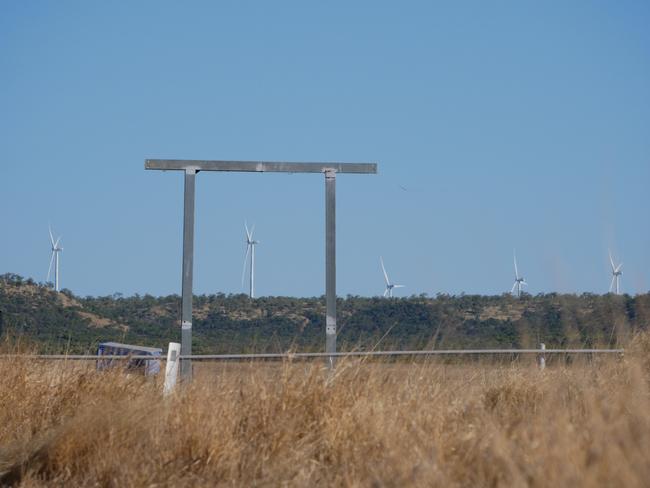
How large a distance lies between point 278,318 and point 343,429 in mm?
29705

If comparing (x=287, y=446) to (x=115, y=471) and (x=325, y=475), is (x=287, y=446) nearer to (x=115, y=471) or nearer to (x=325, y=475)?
(x=325, y=475)

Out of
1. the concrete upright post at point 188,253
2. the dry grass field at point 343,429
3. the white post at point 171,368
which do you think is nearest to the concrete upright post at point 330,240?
the concrete upright post at point 188,253

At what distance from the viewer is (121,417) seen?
8.34 meters

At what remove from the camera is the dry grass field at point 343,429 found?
5.16 m

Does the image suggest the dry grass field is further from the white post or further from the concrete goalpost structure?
the concrete goalpost structure

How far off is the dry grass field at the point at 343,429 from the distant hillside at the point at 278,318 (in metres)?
1.88

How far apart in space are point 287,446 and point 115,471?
1240 mm

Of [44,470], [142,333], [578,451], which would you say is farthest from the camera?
[142,333]

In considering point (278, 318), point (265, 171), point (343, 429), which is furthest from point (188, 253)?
point (278, 318)

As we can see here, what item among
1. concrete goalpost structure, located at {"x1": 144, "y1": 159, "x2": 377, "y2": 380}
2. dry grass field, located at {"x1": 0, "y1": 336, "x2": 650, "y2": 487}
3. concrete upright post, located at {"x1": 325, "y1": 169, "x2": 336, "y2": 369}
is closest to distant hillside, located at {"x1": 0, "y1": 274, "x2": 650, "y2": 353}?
concrete upright post, located at {"x1": 325, "y1": 169, "x2": 336, "y2": 369}

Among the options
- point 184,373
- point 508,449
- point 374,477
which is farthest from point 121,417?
point 184,373

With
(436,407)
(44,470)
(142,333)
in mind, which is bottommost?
(44,470)

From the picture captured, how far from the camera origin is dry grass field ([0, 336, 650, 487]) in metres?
5.16

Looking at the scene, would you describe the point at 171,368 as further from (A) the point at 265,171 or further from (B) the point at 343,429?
(A) the point at 265,171
